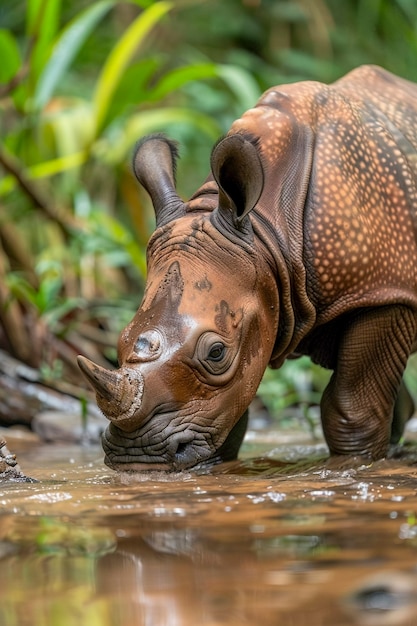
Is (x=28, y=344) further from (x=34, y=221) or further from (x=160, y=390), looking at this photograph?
(x=160, y=390)

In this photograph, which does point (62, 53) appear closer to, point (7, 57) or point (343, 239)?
point (7, 57)

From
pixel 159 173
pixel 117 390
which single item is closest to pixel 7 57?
pixel 159 173

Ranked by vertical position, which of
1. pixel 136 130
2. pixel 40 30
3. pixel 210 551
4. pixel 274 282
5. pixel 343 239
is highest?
pixel 40 30

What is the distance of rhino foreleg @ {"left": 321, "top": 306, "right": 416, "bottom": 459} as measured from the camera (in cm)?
470

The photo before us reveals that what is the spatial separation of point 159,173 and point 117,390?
1.38 m

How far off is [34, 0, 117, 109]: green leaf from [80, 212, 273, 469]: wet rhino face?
3730 millimetres

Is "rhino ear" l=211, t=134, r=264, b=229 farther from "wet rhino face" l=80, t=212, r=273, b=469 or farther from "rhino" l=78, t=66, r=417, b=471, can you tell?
"wet rhino face" l=80, t=212, r=273, b=469

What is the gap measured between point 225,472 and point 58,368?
2.85 metres

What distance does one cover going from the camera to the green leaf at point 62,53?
7.91 metres

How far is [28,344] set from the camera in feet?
24.4

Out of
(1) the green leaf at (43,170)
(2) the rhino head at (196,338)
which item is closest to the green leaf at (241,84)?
(1) the green leaf at (43,170)

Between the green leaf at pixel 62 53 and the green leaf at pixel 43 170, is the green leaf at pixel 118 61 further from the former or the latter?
the green leaf at pixel 43 170

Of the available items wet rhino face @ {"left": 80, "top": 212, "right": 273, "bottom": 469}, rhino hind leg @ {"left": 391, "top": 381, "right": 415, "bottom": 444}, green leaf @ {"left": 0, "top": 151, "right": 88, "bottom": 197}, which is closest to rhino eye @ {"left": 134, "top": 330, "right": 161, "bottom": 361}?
wet rhino face @ {"left": 80, "top": 212, "right": 273, "bottom": 469}

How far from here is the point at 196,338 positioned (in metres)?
4.21
